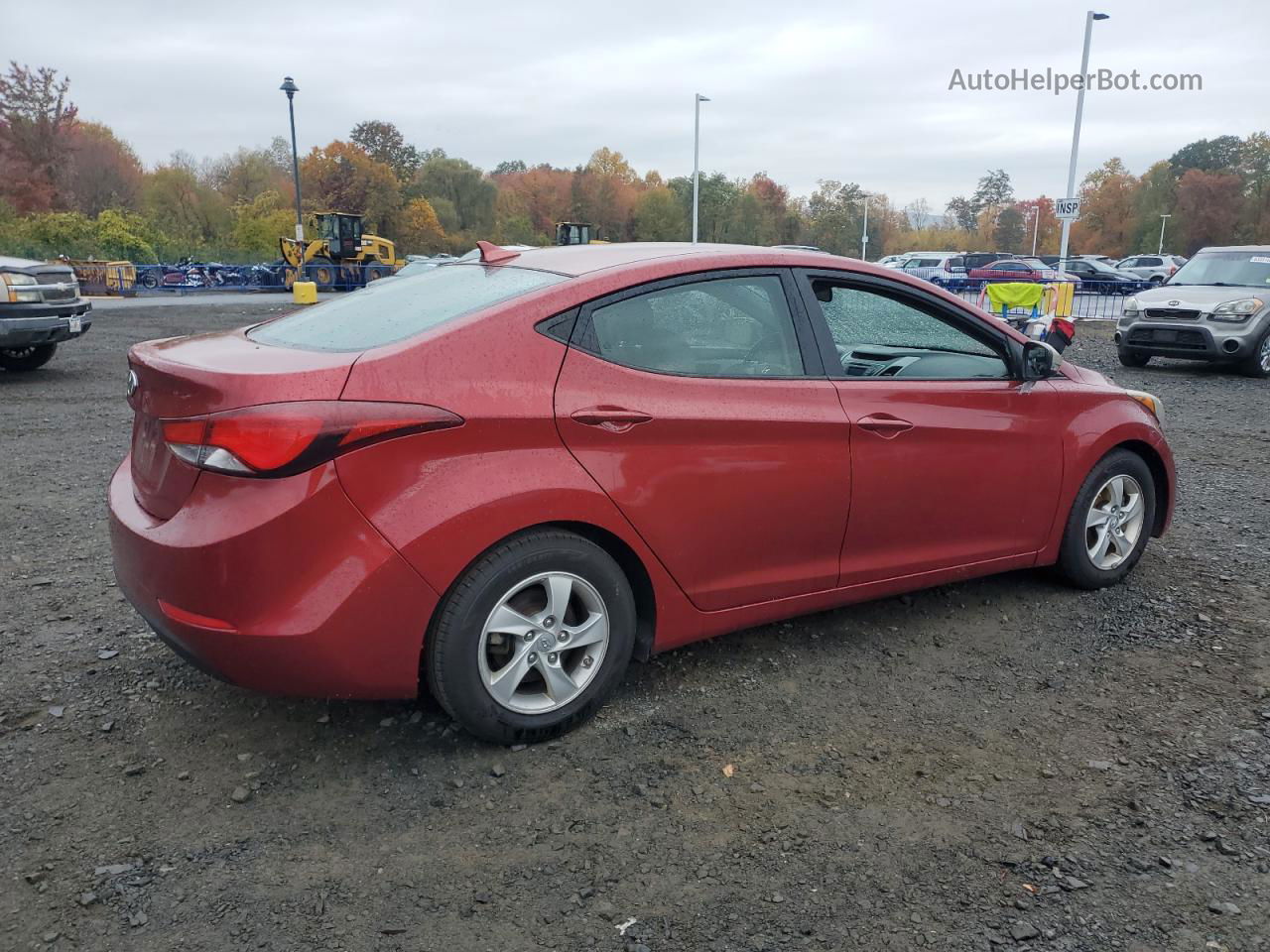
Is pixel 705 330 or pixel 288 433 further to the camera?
pixel 705 330

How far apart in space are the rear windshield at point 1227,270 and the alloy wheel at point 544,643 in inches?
543

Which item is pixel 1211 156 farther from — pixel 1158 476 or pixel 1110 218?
pixel 1158 476

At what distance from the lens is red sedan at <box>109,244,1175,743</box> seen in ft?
8.90

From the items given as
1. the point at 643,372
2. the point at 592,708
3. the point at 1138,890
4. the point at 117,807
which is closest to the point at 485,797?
the point at 592,708

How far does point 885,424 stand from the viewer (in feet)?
12.1

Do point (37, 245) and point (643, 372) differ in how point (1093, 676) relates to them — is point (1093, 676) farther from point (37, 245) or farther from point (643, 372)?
point (37, 245)

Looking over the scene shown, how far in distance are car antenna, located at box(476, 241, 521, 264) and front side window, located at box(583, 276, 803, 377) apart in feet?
2.41

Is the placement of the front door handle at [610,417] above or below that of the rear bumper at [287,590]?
above

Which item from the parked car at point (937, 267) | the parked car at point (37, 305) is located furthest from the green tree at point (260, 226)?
the parked car at point (37, 305)

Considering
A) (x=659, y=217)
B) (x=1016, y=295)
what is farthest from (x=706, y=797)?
(x=659, y=217)

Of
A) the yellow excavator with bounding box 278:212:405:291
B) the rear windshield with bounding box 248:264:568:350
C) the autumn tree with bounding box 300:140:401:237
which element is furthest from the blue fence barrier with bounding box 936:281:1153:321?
the autumn tree with bounding box 300:140:401:237

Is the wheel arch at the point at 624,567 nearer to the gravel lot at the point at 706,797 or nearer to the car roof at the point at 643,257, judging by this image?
the gravel lot at the point at 706,797

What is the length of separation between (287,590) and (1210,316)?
547 inches

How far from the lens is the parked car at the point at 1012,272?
29094mm
